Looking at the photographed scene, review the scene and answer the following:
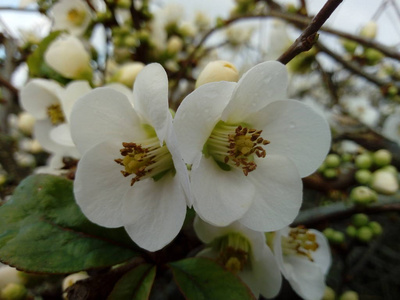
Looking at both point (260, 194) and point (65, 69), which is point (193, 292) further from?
point (65, 69)

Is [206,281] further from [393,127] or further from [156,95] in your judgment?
[393,127]

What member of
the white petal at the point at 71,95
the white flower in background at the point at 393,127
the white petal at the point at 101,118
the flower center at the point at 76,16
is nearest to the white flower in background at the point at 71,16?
the flower center at the point at 76,16

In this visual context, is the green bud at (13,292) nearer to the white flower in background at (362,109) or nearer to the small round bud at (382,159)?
the small round bud at (382,159)

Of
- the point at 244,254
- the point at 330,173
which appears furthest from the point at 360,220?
the point at 244,254

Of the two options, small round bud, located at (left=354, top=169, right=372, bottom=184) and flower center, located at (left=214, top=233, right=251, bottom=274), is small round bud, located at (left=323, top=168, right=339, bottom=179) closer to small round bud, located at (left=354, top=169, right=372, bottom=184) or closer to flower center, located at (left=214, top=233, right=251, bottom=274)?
small round bud, located at (left=354, top=169, right=372, bottom=184)

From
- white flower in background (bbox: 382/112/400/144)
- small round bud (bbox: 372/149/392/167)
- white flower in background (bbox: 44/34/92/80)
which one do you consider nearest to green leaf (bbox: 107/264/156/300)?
white flower in background (bbox: 44/34/92/80)

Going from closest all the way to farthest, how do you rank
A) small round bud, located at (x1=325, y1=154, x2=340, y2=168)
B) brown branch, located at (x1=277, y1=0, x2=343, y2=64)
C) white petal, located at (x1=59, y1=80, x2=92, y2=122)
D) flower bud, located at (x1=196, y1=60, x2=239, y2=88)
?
brown branch, located at (x1=277, y1=0, x2=343, y2=64) < flower bud, located at (x1=196, y1=60, x2=239, y2=88) < white petal, located at (x1=59, y1=80, x2=92, y2=122) < small round bud, located at (x1=325, y1=154, x2=340, y2=168)

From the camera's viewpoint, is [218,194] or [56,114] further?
[56,114]
